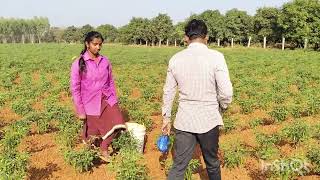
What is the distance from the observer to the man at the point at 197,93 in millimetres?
3871

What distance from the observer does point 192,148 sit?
4.09 metres

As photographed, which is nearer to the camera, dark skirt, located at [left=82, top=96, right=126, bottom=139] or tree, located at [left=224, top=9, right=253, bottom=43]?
dark skirt, located at [left=82, top=96, right=126, bottom=139]

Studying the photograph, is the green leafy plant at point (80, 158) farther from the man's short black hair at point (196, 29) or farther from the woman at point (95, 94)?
the man's short black hair at point (196, 29)

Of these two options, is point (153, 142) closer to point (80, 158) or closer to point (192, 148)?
point (80, 158)

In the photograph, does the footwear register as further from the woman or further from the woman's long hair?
the woman's long hair

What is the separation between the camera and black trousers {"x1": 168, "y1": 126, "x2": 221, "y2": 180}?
13.2ft

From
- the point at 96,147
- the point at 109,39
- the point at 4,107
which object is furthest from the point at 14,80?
the point at 109,39

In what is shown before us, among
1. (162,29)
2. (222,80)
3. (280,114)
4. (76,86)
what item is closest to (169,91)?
(222,80)

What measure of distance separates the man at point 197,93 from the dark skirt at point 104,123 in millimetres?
1861

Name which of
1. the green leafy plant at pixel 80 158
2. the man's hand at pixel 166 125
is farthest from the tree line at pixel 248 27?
the man's hand at pixel 166 125

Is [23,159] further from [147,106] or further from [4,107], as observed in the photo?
[4,107]

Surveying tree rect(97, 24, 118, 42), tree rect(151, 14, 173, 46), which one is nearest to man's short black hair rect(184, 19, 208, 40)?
tree rect(151, 14, 173, 46)

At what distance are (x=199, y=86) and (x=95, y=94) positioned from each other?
2.19m

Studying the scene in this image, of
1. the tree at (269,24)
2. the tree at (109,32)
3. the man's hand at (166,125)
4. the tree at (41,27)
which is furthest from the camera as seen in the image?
the tree at (41,27)
